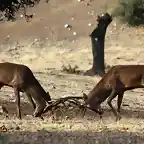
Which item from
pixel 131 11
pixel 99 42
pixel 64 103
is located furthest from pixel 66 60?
pixel 64 103

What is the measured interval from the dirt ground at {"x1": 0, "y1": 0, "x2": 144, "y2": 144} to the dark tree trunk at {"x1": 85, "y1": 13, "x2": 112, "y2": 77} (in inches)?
20.7

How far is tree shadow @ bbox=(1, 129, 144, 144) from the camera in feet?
31.1

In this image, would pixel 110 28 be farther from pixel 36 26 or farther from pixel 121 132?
pixel 121 132

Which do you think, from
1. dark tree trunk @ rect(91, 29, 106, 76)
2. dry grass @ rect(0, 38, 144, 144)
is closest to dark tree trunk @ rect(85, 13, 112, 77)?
dark tree trunk @ rect(91, 29, 106, 76)

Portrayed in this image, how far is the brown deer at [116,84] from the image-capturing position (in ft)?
48.1

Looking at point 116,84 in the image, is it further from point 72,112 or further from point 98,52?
point 98,52

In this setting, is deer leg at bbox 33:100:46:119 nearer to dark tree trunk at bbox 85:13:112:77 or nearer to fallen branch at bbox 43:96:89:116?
fallen branch at bbox 43:96:89:116

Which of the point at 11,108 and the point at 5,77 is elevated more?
the point at 5,77

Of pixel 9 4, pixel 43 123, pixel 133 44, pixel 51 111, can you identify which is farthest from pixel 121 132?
pixel 133 44

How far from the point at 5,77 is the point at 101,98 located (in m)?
2.19

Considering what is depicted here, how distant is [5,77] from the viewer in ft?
47.8

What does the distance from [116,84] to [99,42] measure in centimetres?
1231

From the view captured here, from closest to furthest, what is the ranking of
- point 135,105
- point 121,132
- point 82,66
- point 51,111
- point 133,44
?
1. point 121,132
2. point 51,111
3. point 135,105
4. point 82,66
5. point 133,44

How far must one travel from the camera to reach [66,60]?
32875 mm
